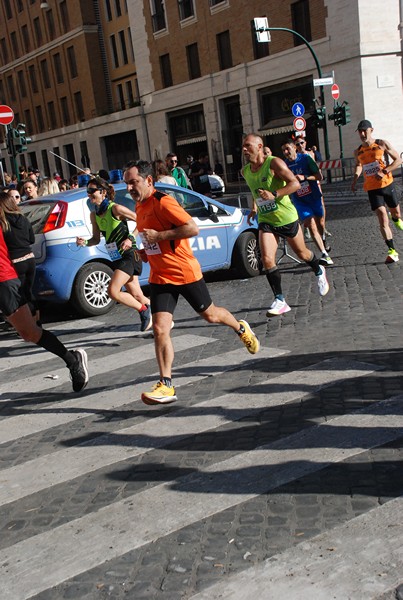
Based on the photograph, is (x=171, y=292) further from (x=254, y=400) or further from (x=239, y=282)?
(x=239, y=282)

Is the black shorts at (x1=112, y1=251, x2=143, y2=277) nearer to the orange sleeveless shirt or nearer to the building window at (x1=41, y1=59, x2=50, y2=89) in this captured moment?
the orange sleeveless shirt

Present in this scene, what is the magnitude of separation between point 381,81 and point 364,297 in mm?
25401

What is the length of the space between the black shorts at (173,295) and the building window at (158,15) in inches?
1584

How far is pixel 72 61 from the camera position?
2127 inches

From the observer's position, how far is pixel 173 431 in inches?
190

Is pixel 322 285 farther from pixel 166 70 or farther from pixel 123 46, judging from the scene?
pixel 123 46

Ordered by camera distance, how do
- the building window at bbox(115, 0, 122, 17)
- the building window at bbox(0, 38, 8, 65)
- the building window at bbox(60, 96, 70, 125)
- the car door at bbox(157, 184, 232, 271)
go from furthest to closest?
the building window at bbox(0, 38, 8, 65) → the building window at bbox(60, 96, 70, 125) → the building window at bbox(115, 0, 122, 17) → the car door at bbox(157, 184, 232, 271)

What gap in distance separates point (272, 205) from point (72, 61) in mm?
50013

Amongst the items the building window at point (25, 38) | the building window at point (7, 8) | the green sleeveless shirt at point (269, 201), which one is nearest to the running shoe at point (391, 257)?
the green sleeveless shirt at point (269, 201)

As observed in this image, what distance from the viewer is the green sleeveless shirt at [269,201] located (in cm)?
785

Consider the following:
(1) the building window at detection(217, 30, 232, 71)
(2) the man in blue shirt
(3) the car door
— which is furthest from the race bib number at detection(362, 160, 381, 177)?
(1) the building window at detection(217, 30, 232, 71)

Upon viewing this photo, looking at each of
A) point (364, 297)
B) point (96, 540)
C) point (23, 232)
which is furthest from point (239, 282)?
point (96, 540)

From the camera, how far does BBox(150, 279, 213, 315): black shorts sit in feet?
18.1

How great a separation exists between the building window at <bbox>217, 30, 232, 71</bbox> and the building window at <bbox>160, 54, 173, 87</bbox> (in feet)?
16.4
